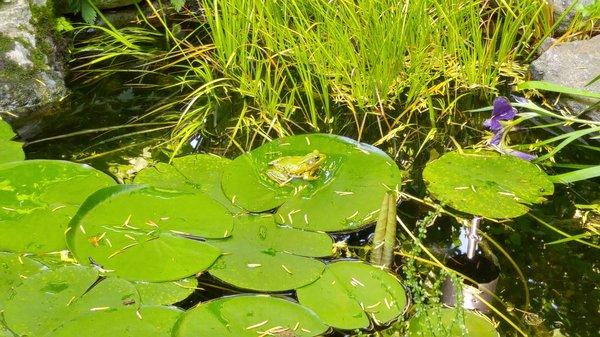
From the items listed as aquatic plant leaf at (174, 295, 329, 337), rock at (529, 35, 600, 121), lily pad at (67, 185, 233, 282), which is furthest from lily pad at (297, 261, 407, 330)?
rock at (529, 35, 600, 121)

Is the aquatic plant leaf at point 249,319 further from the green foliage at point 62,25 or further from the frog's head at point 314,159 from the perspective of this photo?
the green foliage at point 62,25

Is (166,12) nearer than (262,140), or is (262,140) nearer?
(262,140)

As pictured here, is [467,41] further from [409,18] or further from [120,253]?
[120,253]

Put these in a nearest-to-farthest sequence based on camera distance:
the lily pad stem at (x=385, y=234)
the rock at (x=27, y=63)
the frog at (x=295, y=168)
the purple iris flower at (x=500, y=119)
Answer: the lily pad stem at (x=385, y=234)
the frog at (x=295, y=168)
the purple iris flower at (x=500, y=119)
the rock at (x=27, y=63)

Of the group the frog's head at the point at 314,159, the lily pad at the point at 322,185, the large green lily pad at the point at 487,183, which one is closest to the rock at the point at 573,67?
the large green lily pad at the point at 487,183

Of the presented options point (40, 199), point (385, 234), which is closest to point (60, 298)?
point (40, 199)

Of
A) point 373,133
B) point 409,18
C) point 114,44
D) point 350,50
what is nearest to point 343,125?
point 373,133
